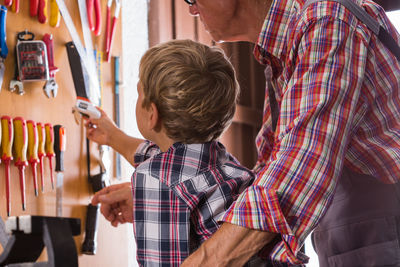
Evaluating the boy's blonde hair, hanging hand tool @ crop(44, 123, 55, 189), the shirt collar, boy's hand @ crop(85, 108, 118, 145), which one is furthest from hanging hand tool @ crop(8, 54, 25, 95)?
the shirt collar

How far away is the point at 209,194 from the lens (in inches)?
35.5

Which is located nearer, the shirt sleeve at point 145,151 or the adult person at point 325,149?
the adult person at point 325,149

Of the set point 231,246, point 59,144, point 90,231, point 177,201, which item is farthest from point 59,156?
point 231,246

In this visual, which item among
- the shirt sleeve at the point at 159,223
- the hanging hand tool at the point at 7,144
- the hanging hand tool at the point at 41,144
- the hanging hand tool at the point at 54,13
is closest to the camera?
the shirt sleeve at the point at 159,223

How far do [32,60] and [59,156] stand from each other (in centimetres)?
26

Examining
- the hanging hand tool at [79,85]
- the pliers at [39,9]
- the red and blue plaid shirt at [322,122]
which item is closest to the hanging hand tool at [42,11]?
the pliers at [39,9]

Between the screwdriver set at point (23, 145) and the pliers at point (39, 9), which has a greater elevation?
the pliers at point (39, 9)

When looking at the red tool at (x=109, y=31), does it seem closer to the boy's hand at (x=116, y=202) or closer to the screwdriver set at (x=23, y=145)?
the screwdriver set at (x=23, y=145)

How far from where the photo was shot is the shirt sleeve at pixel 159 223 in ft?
2.92

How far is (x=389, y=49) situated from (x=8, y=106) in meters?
0.84

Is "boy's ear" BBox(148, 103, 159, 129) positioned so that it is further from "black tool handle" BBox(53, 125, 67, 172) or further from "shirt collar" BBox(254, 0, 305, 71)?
"black tool handle" BBox(53, 125, 67, 172)

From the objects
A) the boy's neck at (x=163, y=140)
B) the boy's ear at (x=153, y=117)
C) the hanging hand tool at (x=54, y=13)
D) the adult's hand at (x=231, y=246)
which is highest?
the hanging hand tool at (x=54, y=13)

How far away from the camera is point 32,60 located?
114 cm

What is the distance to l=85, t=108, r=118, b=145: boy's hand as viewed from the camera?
1.36 meters
